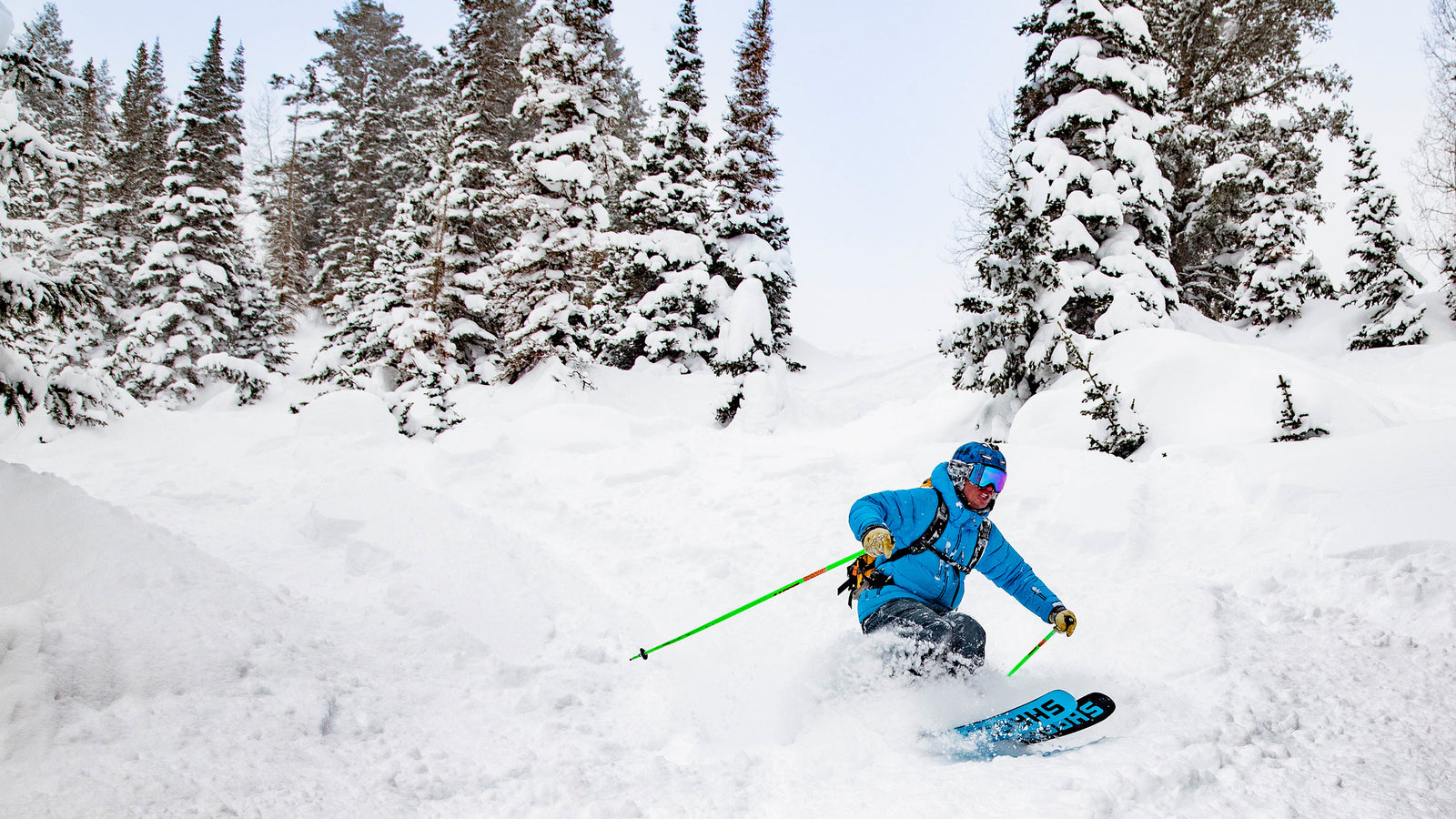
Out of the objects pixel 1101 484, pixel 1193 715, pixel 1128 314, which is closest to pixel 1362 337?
pixel 1128 314

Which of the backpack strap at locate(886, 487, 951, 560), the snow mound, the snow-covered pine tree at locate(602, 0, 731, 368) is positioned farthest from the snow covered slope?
the snow-covered pine tree at locate(602, 0, 731, 368)

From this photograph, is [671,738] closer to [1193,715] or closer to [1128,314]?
[1193,715]

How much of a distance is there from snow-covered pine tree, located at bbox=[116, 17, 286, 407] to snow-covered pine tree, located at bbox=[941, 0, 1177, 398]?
67.3 ft

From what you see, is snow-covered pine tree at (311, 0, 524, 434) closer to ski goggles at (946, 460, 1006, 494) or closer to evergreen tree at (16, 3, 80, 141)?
evergreen tree at (16, 3, 80, 141)

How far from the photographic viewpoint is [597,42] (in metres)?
17.8

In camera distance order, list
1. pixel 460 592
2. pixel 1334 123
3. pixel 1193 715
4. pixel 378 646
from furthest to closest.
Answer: pixel 1334 123, pixel 460 592, pixel 378 646, pixel 1193 715

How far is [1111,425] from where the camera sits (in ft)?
28.6

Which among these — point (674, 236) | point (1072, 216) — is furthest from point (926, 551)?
point (674, 236)

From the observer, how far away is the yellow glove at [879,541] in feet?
12.9

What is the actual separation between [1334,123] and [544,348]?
20.7 m

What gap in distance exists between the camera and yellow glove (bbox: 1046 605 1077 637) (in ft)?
14.0

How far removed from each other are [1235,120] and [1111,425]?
47.7 feet

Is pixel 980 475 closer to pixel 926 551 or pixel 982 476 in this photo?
pixel 982 476

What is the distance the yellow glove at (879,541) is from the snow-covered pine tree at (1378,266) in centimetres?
1704
